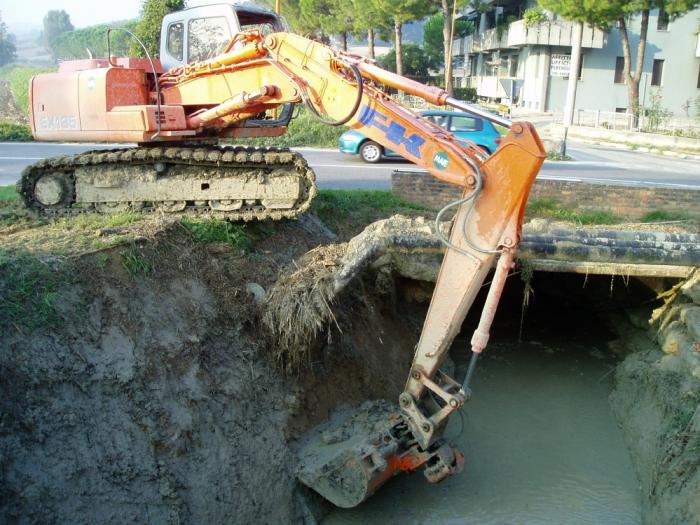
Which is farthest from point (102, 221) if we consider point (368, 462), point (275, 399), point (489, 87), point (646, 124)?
point (489, 87)

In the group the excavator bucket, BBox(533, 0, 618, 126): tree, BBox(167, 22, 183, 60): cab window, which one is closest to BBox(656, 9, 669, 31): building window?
BBox(533, 0, 618, 126): tree

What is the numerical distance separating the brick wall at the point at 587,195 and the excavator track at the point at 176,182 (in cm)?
319

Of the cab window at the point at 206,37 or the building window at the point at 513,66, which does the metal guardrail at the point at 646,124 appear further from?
the cab window at the point at 206,37

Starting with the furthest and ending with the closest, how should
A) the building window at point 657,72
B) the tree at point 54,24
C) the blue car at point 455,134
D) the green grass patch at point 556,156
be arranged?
the tree at point 54,24
the building window at point 657,72
the green grass patch at point 556,156
the blue car at point 455,134

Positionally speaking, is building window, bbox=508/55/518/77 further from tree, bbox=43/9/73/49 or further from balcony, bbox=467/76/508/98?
tree, bbox=43/9/73/49

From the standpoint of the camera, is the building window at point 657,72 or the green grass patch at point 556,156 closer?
the green grass patch at point 556,156

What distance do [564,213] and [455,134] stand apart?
5126 mm

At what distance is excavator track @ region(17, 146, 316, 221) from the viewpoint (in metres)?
7.80

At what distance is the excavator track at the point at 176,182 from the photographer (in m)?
7.80

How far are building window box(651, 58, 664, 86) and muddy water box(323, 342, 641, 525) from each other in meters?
25.8

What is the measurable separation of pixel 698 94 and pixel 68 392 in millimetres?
32152

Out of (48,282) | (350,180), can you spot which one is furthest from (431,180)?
(48,282)

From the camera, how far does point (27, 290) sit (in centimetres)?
552

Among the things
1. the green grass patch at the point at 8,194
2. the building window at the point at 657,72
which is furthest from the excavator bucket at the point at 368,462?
the building window at the point at 657,72
